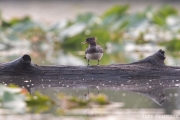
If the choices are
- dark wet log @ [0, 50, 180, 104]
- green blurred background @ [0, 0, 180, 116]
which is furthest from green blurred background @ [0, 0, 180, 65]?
dark wet log @ [0, 50, 180, 104]

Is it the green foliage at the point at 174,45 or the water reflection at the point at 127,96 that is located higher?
the green foliage at the point at 174,45

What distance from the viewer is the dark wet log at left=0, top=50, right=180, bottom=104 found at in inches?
180

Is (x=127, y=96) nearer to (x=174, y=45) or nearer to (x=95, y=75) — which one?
(x=95, y=75)

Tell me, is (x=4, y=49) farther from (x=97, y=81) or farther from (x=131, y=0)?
(x=131, y=0)

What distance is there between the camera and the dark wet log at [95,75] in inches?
180

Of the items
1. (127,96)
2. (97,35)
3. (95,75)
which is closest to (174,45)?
(97,35)

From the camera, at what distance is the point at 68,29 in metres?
7.57

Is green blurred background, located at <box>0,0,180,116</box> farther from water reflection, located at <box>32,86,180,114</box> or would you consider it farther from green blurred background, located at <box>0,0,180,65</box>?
water reflection, located at <box>32,86,180,114</box>

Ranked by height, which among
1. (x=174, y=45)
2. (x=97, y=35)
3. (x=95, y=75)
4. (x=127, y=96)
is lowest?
(x=127, y=96)

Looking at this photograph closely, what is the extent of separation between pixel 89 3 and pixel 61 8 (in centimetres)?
116

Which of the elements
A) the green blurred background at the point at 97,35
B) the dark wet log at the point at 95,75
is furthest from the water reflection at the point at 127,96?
the green blurred background at the point at 97,35

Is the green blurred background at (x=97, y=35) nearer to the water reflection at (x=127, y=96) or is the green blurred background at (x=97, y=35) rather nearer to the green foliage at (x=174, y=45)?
the green foliage at (x=174, y=45)

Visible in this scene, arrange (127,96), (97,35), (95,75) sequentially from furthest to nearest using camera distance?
(97,35), (95,75), (127,96)

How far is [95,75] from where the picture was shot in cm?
462
